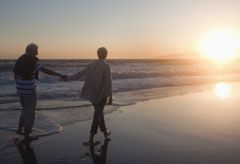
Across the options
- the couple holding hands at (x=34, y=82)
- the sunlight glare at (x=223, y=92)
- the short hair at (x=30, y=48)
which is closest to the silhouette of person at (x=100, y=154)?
the couple holding hands at (x=34, y=82)

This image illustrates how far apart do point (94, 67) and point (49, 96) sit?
10029 millimetres

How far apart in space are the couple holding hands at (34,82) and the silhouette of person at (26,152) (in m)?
0.40

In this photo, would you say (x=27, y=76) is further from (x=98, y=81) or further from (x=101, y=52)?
(x=101, y=52)

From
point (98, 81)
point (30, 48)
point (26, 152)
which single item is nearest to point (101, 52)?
point (98, 81)

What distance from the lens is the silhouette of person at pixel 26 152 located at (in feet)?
23.7

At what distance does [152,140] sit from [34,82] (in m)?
2.72

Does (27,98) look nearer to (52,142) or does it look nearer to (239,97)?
(52,142)

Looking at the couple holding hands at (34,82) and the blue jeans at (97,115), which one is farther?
the blue jeans at (97,115)

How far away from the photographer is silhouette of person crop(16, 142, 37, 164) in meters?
7.21

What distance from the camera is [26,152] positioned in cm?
777

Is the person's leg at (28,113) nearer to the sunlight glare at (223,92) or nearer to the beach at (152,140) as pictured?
the beach at (152,140)

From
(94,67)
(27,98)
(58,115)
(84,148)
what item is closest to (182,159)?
(84,148)

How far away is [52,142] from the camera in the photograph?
8.63 metres

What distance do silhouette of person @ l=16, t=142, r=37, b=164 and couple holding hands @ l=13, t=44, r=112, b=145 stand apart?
1.30 feet
